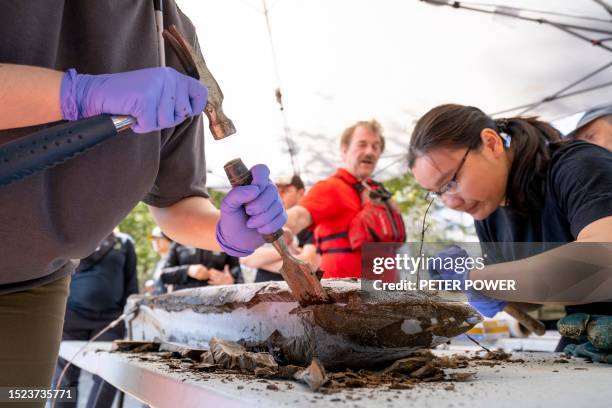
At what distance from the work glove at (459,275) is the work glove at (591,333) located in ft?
0.72

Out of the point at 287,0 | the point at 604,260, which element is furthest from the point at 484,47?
the point at 604,260

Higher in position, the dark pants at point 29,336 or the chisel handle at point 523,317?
the dark pants at point 29,336

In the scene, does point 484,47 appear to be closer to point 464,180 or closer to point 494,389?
point 464,180

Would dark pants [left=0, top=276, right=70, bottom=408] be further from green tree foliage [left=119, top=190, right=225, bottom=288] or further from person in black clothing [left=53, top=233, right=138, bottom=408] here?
green tree foliage [left=119, top=190, right=225, bottom=288]

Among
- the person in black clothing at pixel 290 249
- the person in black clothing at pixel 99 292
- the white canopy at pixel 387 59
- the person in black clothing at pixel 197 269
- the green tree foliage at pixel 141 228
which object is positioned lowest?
the green tree foliage at pixel 141 228

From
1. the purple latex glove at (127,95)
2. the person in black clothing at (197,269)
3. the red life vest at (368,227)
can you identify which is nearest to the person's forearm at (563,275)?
the purple latex glove at (127,95)

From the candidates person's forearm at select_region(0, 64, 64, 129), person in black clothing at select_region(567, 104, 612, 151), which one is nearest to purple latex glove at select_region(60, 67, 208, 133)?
person's forearm at select_region(0, 64, 64, 129)

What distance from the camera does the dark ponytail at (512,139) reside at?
53.6 inches

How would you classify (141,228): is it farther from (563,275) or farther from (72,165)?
(563,275)

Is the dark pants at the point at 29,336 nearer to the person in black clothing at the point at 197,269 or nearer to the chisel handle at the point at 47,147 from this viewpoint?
the chisel handle at the point at 47,147

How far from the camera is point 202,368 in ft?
3.08

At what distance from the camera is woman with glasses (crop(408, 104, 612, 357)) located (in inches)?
44.3

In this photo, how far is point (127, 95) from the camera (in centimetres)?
82

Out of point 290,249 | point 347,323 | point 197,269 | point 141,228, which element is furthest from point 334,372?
point 141,228
